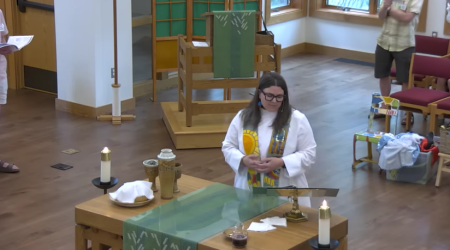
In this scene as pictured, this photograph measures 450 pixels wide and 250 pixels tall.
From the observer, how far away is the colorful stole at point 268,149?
13.3 feet

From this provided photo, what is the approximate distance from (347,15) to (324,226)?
808 cm

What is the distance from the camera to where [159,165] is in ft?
12.3

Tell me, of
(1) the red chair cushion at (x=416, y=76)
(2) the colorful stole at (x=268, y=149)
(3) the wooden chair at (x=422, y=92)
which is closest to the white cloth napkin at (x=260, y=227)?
(2) the colorful stole at (x=268, y=149)

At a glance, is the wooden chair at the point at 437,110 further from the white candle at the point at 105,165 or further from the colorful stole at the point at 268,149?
the white candle at the point at 105,165

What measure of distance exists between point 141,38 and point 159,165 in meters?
5.26

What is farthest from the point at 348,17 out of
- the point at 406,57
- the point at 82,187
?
the point at 82,187

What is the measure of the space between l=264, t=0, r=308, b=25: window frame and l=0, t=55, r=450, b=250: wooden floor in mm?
1640

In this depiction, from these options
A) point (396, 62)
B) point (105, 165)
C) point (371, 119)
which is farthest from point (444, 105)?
point (105, 165)

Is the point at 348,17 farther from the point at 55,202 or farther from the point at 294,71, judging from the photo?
the point at 55,202

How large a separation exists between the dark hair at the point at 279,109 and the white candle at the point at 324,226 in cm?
104

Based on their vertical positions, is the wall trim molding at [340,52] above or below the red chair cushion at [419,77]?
below

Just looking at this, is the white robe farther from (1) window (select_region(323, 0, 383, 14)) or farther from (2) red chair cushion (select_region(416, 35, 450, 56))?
(1) window (select_region(323, 0, 383, 14))

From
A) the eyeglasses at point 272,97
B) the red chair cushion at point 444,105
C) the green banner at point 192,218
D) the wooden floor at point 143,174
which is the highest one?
the eyeglasses at point 272,97

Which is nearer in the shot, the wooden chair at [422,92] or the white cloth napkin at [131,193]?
the white cloth napkin at [131,193]
